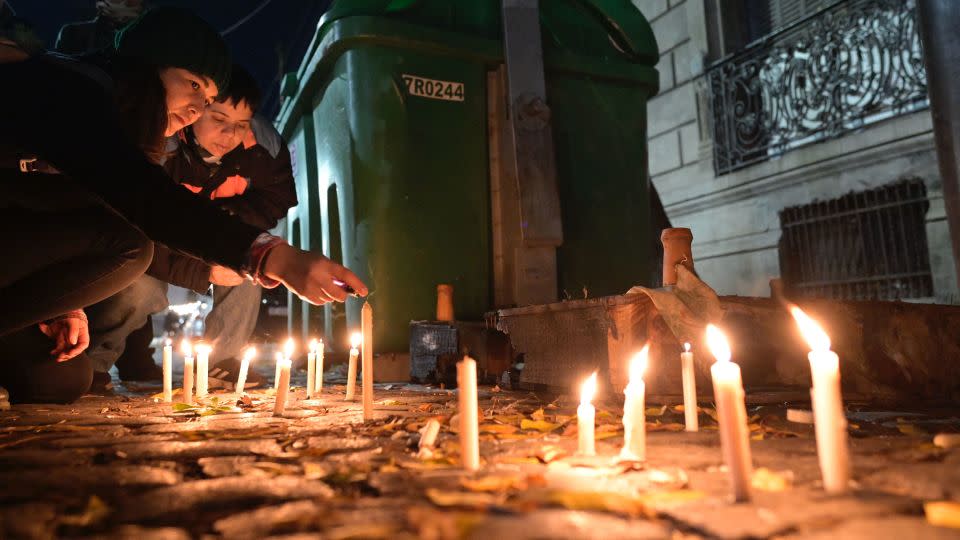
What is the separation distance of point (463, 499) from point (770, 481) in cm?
68

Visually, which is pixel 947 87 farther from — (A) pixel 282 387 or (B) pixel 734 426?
(A) pixel 282 387

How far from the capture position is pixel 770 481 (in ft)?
4.26

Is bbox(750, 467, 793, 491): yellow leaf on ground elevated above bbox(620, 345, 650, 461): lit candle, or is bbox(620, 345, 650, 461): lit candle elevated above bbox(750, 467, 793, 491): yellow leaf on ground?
bbox(620, 345, 650, 461): lit candle

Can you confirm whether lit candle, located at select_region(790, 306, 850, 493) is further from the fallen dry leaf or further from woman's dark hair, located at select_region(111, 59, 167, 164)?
woman's dark hair, located at select_region(111, 59, 167, 164)

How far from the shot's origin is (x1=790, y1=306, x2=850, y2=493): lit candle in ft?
3.75

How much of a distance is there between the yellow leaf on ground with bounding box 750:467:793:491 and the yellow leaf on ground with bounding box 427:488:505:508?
0.58m

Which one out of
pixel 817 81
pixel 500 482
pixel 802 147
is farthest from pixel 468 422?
pixel 817 81

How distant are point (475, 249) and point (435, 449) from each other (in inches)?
121

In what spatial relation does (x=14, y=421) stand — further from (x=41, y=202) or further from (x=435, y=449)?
(x=435, y=449)

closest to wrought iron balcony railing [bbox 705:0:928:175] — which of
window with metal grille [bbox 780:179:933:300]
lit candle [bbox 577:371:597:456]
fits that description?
window with metal grille [bbox 780:179:933:300]

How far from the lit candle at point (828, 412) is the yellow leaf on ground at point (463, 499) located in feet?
2.17

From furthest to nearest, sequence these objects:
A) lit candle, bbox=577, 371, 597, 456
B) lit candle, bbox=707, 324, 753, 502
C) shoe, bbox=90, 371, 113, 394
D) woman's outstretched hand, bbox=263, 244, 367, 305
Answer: shoe, bbox=90, 371, 113, 394, woman's outstretched hand, bbox=263, 244, 367, 305, lit candle, bbox=577, 371, 597, 456, lit candle, bbox=707, 324, 753, 502

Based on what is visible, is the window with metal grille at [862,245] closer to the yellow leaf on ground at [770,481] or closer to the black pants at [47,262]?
the yellow leaf on ground at [770,481]

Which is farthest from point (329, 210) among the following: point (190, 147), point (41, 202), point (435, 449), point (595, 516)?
point (595, 516)
